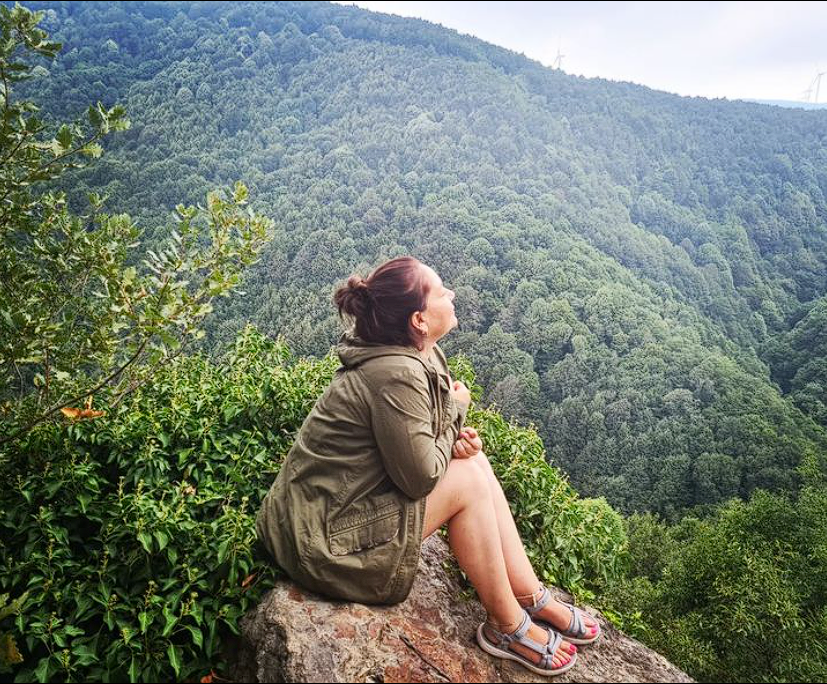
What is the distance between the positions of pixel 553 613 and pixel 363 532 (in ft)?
3.73

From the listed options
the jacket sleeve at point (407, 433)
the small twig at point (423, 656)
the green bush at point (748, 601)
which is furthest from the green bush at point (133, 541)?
the green bush at point (748, 601)

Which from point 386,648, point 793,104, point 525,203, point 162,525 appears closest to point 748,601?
point 386,648

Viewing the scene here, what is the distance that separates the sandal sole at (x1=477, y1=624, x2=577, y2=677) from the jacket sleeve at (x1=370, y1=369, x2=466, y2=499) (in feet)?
2.90

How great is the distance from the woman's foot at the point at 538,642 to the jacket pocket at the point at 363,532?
2.47 feet

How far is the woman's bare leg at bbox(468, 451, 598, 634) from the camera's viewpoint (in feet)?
9.10

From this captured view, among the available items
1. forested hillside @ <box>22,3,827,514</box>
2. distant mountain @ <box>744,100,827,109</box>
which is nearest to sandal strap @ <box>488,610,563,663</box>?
forested hillside @ <box>22,3,827,514</box>

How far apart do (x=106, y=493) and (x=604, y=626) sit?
117 inches

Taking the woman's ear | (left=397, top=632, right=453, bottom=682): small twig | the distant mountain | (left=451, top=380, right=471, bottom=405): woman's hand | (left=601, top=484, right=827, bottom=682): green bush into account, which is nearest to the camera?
(left=397, top=632, right=453, bottom=682): small twig

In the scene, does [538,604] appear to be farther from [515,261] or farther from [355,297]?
→ [515,261]

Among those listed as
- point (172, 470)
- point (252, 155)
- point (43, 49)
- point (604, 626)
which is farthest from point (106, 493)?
point (252, 155)

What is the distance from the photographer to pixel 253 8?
69.3 metres

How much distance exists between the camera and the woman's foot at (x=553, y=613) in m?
2.82

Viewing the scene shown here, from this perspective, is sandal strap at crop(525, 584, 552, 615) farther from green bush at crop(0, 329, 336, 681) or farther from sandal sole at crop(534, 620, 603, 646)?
green bush at crop(0, 329, 336, 681)

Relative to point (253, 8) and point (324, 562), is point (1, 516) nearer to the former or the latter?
point (324, 562)
